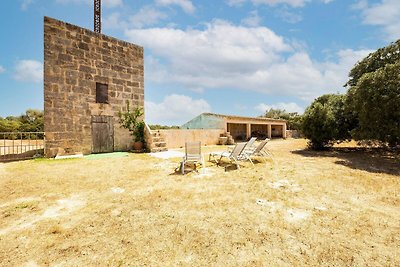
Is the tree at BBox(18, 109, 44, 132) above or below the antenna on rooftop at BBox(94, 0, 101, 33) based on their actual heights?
below

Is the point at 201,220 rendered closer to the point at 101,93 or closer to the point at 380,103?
the point at 380,103

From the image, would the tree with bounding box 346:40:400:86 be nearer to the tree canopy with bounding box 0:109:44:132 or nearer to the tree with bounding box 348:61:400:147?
the tree with bounding box 348:61:400:147

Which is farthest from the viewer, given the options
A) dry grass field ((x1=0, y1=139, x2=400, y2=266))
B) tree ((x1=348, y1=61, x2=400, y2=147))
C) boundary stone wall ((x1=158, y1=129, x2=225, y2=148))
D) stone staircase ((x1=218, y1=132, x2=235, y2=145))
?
stone staircase ((x1=218, y1=132, x2=235, y2=145))

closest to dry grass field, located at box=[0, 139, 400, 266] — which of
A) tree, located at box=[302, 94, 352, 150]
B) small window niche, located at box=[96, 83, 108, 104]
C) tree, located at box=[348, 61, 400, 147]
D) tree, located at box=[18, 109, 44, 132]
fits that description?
tree, located at box=[348, 61, 400, 147]

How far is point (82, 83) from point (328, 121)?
13.4m

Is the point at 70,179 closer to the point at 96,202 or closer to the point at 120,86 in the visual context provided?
the point at 96,202

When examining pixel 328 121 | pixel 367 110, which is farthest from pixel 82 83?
pixel 367 110

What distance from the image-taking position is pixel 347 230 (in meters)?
3.25

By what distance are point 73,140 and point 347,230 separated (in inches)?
467

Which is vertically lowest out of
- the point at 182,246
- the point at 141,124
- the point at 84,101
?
the point at 182,246

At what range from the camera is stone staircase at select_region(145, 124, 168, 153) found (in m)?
12.3

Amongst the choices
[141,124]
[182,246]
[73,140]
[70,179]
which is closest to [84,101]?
Answer: [73,140]

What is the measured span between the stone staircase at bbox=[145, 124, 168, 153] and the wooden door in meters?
2.05

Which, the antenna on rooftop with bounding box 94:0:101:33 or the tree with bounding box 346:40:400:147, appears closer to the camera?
the tree with bounding box 346:40:400:147
